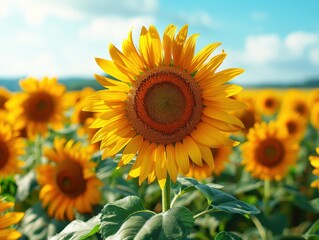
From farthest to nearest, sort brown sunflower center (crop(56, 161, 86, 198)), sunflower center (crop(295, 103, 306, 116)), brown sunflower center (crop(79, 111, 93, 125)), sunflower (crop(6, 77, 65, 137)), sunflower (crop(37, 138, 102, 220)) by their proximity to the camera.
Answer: sunflower center (crop(295, 103, 306, 116)) → brown sunflower center (crop(79, 111, 93, 125)) → sunflower (crop(6, 77, 65, 137)) → brown sunflower center (crop(56, 161, 86, 198)) → sunflower (crop(37, 138, 102, 220))

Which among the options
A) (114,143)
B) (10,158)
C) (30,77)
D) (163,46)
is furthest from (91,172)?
(30,77)

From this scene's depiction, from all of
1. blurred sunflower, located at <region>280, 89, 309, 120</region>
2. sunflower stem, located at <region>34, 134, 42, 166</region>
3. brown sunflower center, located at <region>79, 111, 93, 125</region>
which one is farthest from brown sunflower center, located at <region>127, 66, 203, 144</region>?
blurred sunflower, located at <region>280, 89, 309, 120</region>

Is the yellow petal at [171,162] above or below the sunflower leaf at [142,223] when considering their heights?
above

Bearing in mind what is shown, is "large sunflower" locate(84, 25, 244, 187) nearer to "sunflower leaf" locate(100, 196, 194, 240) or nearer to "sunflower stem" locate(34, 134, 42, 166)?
"sunflower leaf" locate(100, 196, 194, 240)

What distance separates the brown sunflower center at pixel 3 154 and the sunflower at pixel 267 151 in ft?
9.41

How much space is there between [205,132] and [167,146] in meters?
0.24

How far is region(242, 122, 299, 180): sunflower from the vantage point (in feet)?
21.8

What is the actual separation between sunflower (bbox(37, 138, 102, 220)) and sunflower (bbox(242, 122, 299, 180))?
2.34m

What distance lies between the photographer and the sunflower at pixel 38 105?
287 inches

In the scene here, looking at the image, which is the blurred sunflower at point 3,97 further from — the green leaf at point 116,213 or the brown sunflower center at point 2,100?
the green leaf at point 116,213

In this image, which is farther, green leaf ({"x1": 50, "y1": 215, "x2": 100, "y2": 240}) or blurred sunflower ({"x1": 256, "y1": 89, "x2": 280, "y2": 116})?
blurred sunflower ({"x1": 256, "y1": 89, "x2": 280, "y2": 116})

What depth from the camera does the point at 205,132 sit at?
10.0 ft

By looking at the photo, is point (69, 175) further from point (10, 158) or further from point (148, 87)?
point (148, 87)

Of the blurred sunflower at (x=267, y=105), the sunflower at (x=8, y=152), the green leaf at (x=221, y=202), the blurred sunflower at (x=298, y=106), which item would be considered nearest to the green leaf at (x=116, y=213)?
the green leaf at (x=221, y=202)
